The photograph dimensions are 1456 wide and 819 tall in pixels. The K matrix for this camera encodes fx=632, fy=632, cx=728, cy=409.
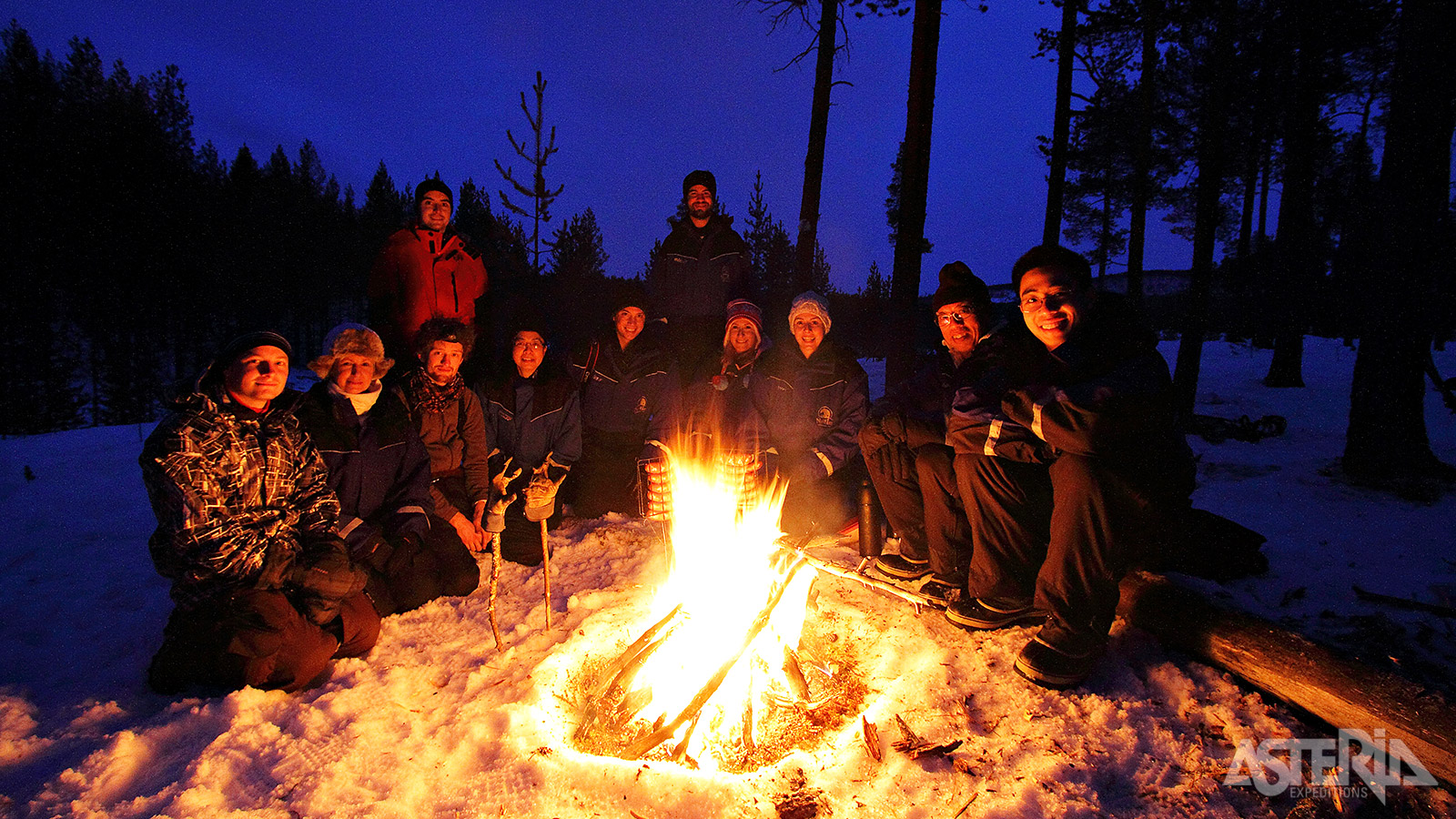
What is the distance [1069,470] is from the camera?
254 cm

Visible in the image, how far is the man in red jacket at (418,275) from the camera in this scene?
4465mm

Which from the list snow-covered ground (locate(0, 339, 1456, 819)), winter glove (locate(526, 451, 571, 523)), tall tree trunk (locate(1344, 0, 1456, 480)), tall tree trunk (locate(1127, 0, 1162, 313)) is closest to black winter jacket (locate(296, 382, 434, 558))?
snow-covered ground (locate(0, 339, 1456, 819))

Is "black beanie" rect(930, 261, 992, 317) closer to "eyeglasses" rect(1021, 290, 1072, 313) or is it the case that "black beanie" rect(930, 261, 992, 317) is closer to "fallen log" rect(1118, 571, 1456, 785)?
"eyeglasses" rect(1021, 290, 1072, 313)

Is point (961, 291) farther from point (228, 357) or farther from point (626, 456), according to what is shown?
point (228, 357)

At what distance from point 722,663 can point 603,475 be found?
2.50 metres

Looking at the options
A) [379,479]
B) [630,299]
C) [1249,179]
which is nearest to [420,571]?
[379,479]

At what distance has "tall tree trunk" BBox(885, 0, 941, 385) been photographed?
6.32m

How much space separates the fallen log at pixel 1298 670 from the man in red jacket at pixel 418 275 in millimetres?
4526

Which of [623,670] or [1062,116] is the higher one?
[1062,116]

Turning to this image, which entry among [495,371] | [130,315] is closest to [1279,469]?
[495,371]

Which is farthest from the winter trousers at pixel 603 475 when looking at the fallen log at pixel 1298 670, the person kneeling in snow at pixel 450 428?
the fallen log at pixel 1298 670

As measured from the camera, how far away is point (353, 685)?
2.58m

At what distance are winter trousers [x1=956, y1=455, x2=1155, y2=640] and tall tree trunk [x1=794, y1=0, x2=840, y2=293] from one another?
18.7ft

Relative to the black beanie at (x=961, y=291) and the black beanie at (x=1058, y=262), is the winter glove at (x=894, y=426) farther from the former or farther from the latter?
the black beanie at (x=1058, y=262)
